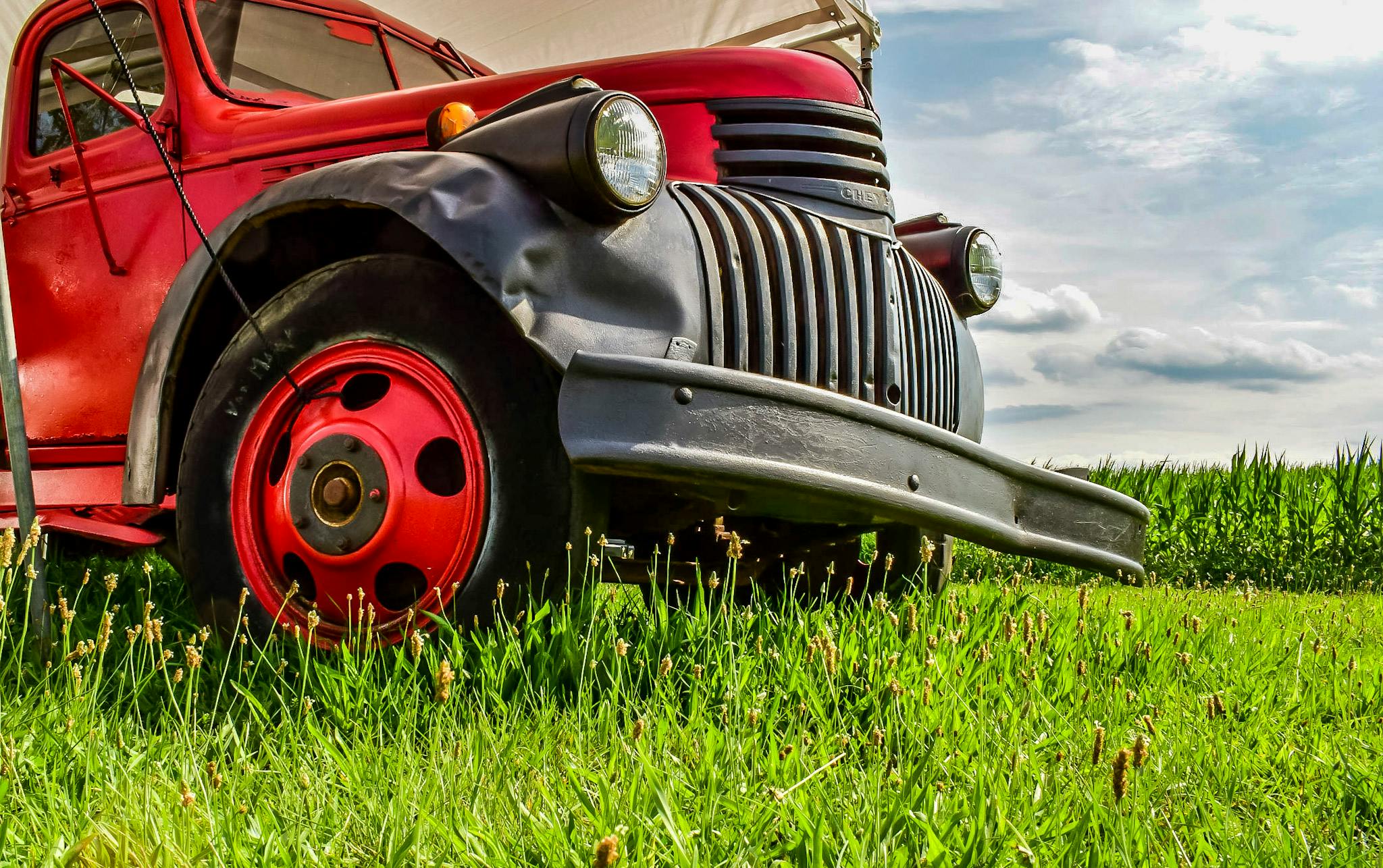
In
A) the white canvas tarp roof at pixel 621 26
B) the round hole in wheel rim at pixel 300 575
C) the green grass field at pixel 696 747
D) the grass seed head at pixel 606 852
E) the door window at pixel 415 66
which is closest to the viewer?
the grass seed head at pixel 606 852

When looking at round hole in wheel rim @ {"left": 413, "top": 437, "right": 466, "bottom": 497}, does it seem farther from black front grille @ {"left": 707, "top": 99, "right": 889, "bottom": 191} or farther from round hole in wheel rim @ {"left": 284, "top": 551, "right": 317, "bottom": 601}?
black front grille @ {"left": 707, "top": 99, "right": 889, "bottom": 191}

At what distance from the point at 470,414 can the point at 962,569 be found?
5.33m

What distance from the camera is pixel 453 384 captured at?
2.37 m

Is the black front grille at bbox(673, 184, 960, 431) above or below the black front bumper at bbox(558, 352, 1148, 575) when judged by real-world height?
above

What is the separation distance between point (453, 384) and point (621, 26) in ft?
14.1

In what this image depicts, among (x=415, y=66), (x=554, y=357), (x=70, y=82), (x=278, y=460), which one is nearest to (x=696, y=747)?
(x=554, y=357)

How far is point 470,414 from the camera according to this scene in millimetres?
2342

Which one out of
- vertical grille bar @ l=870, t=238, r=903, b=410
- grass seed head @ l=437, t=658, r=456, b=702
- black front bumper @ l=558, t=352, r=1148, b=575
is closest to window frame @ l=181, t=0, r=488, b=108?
vertical grille bar @ l=870, t=238, r=903, b=410

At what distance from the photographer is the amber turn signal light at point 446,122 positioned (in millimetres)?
2889

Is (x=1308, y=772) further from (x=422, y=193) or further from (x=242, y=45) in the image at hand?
(x=242, y=45)

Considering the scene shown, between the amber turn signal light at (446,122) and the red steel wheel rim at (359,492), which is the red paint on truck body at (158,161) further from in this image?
the red steel wheel rim at (359,492)

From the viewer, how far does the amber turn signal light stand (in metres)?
2.89

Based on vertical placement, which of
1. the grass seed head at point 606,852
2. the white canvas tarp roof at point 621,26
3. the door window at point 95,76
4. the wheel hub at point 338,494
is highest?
the white canvas tarp roof at point 621,26

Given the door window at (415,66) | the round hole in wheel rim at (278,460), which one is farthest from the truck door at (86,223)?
the round hole in wheel rim at (278,460)
